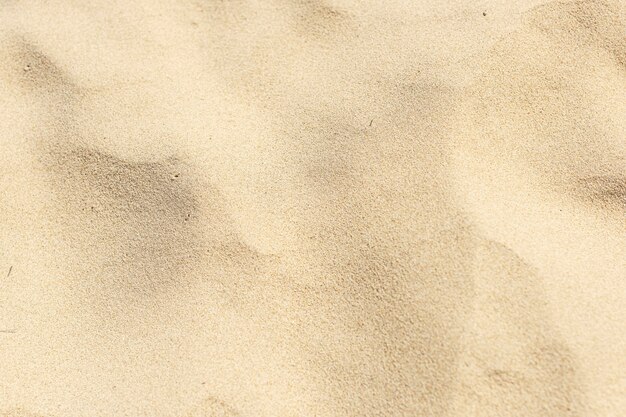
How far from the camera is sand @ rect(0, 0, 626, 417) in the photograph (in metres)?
1.08

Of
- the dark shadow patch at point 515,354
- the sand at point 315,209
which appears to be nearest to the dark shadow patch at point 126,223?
the sand at point 315,209

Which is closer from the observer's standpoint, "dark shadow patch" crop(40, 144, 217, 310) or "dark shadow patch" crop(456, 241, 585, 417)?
"dark shadow patch" crop(456, 241, 585, 417)

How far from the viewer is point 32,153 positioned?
133 cm

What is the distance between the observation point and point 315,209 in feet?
3.99

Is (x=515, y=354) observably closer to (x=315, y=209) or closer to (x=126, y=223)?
(x=315, y=209)

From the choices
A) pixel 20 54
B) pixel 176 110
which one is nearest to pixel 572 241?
pixel 176 110

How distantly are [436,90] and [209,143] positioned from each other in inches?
19.3

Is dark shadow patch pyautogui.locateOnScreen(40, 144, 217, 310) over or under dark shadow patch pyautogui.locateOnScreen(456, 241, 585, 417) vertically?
under

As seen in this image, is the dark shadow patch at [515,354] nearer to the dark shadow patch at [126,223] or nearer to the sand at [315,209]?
the sand at [315,209]

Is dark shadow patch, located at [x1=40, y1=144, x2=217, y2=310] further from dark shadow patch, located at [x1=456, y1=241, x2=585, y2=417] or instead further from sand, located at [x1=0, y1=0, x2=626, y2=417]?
dark shadow patch, located at [x1=456, y1=241, x2=585, y2=417]

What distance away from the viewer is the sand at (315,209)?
3.54 ft

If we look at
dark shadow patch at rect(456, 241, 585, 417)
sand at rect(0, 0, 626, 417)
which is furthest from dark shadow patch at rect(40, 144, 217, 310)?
dark shadow patch at rect(456, 241, 585, 417)

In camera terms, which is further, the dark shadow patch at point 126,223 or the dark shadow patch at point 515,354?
the dark shadow patch at point 126,223

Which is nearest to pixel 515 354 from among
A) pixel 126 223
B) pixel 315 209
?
pixel 315 209
